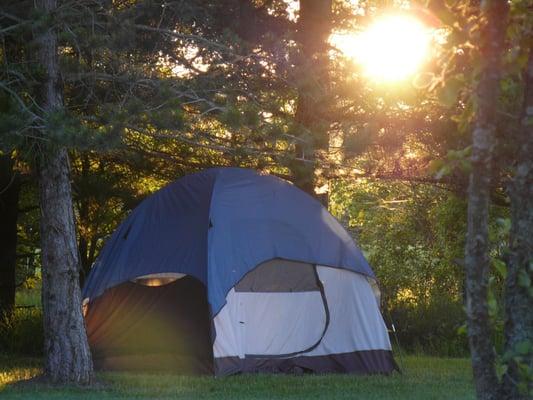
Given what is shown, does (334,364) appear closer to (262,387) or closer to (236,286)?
(236,286)

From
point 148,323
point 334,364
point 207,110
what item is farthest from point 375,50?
point 148,323

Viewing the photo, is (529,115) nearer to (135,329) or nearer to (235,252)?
(235,252)

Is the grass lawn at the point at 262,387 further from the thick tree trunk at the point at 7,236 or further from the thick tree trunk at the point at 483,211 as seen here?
the thick tree trunk at the point at 483,211

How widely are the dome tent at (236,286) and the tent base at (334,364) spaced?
12 millimetres

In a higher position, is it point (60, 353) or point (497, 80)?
point (497, 80)

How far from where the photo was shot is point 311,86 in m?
9.87

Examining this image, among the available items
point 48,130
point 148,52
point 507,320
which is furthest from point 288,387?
point 507,320

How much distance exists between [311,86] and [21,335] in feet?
19.8

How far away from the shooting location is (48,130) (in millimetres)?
7664

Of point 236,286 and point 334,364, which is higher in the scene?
point 236,286

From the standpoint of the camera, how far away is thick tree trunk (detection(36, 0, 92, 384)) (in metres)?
8.73

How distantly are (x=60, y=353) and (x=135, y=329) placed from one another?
7.17 ft

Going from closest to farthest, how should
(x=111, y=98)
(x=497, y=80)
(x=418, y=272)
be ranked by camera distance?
1. (x=497, y=80)
2. (x=111, y=98)
3. (x=418, y=272)

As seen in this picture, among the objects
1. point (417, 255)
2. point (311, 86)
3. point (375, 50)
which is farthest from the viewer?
point (417, 255)
